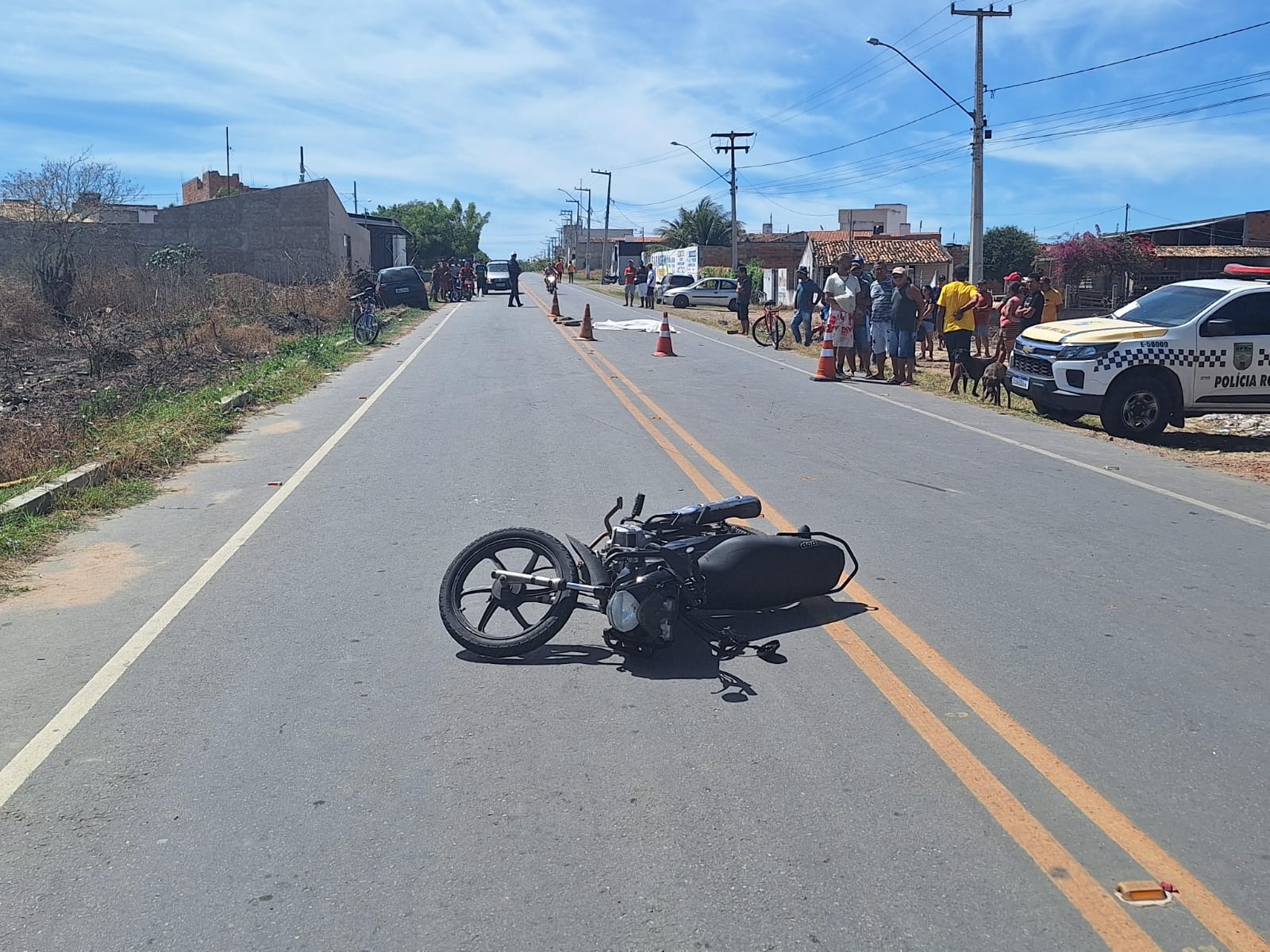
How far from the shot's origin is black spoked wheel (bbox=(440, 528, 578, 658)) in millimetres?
5457

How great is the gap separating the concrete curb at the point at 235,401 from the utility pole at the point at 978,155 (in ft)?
54.4

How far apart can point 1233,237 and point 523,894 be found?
53.0 metres

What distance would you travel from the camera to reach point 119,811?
13.0ft

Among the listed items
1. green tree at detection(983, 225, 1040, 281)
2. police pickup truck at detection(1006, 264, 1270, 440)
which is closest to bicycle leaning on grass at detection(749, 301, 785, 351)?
police pickup truck at detection(1006, 264, 1270, 440)

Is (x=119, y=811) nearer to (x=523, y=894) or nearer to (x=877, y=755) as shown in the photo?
(x=523, y=894)

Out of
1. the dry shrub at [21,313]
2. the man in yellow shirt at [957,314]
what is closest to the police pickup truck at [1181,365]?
the man in yellow shirt at [957,314]

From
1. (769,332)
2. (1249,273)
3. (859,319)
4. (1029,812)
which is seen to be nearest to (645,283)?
(769,332)

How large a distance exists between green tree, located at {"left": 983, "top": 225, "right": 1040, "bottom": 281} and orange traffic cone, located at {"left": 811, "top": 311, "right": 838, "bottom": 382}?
4823cm

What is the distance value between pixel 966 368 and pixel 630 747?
14.2 metres

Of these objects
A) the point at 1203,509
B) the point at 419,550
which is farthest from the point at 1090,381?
the point at 419,550

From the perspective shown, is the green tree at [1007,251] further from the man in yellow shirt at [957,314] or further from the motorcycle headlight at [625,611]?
the motorcycle headlight at [625,611]

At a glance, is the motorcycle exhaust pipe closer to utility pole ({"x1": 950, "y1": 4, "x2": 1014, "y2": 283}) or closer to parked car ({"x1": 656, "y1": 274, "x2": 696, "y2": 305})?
utility pole ({"x1": 950, "y1": 4, "x2": 1014, "y2": 283})

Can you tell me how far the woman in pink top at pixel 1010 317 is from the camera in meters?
18.1

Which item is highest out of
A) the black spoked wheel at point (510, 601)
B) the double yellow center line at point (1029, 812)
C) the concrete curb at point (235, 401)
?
the concrete curb at point (235, 401)
